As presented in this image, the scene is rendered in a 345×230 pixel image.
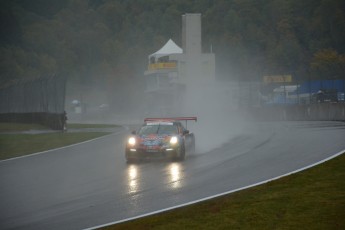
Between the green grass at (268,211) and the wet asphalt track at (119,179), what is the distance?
32.5 inches

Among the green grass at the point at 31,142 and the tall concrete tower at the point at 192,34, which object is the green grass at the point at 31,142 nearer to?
the green grass at the point at 31,142

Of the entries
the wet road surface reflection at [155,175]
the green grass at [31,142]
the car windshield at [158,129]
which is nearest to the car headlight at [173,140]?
the car windshield at [158,129]

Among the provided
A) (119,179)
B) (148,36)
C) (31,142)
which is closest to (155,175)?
(119,179)

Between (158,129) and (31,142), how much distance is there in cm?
1007

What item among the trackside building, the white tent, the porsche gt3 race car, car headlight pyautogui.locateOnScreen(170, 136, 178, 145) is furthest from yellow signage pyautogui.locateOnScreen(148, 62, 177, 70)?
car headlight pyautogui.locateOnScreen(170, 136, 178, 145)

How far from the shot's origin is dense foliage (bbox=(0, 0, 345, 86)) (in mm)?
108812

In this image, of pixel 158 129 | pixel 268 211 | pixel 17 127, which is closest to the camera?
pixel 268 211

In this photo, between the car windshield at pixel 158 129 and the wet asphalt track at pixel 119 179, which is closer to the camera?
the wet asphalt track at pixel 119 179

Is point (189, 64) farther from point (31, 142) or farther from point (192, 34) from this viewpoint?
point (31, 142)

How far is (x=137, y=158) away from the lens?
1941 centimetres

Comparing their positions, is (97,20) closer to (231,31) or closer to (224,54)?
(231,31)

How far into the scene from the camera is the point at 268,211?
984 centimetres

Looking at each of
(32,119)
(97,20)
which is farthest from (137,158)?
(97,20)

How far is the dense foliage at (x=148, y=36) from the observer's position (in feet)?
357
